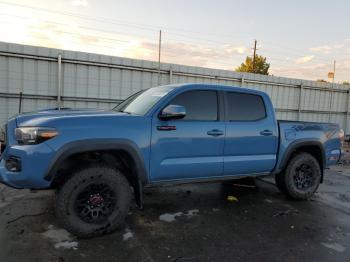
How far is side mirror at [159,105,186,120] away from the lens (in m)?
3.85

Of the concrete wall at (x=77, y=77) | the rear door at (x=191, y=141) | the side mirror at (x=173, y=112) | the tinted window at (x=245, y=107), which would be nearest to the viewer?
the side mirror at (x=173, y=112)

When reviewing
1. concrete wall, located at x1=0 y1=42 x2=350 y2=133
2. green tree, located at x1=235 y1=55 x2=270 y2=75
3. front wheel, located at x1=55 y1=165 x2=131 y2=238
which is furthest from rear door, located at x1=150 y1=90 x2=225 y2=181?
green tree, located at x1=235 y1=55 x2=270 y2=75

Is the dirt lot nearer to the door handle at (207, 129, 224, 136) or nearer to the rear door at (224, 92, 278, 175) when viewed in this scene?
the rear door at (224, 92, 278, 175)

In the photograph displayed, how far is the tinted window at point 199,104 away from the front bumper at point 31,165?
1748 millimetres

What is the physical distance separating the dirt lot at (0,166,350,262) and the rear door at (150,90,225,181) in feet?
2.31

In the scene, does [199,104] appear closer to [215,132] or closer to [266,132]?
[215,132]

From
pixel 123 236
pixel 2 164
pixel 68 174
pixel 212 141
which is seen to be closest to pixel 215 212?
pixel 212 141

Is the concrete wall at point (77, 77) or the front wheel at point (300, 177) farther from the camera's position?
the concrete wall at point (77, 77)

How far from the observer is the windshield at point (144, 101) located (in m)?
4.19

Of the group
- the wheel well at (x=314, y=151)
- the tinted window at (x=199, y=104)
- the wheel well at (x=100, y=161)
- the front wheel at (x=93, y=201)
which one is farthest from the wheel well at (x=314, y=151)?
the front wheel at (x=93, y=201)

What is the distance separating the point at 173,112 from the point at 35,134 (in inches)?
63.0

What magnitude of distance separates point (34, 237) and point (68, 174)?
0.82 meters

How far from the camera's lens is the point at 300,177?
556cm

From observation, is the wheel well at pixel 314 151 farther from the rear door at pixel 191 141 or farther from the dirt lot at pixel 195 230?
the rear door at pixel 191 141
